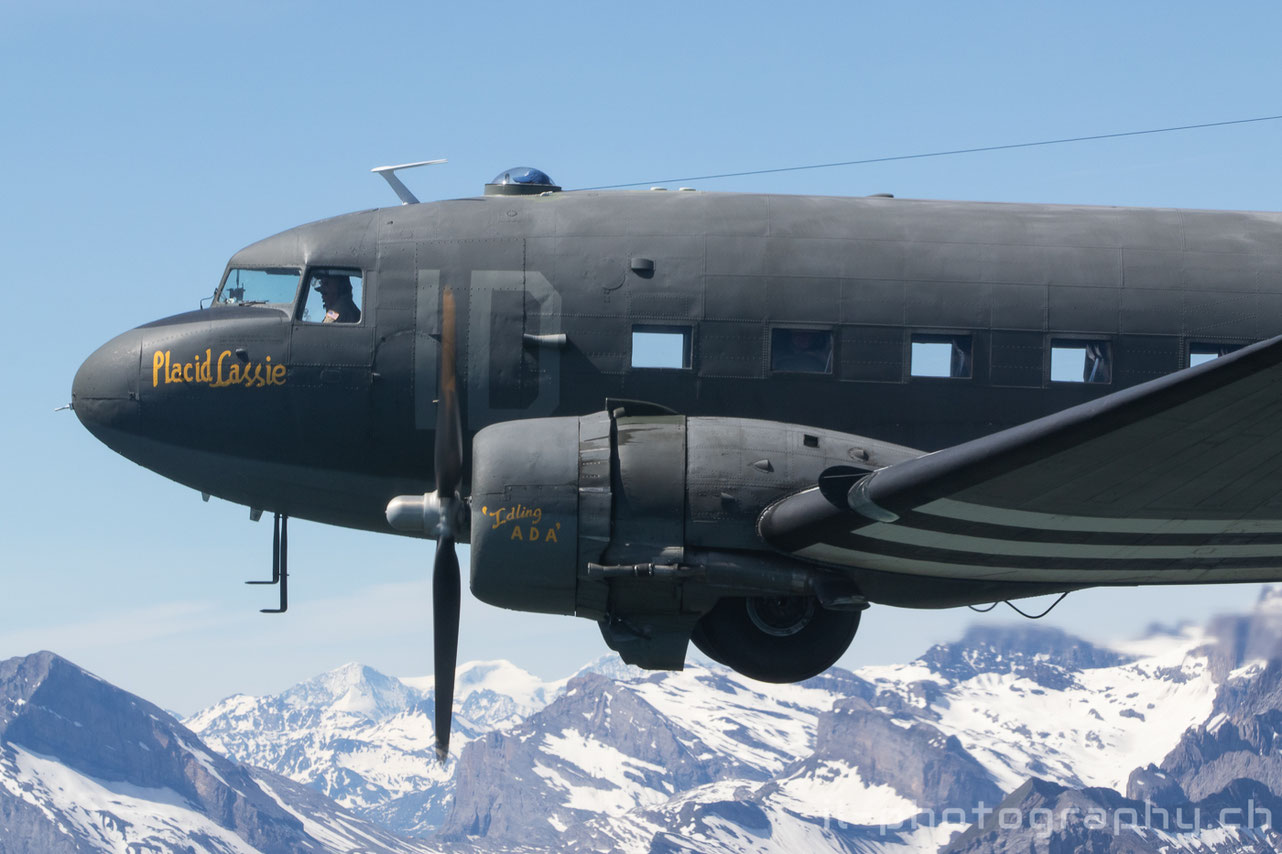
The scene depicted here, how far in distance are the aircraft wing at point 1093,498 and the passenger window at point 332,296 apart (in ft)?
22.7

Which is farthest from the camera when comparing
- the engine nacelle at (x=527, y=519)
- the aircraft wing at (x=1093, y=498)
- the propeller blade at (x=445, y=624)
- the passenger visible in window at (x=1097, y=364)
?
the passenger visible in window at (x=1097, y=364)

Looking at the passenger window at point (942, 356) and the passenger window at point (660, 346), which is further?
the passenger window at point (942, 356)

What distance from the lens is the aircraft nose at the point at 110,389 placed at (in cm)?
2281

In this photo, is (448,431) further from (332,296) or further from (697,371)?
(697,371)

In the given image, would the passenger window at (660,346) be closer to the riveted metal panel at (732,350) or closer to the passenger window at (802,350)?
the riveted metal panel at (732,350)

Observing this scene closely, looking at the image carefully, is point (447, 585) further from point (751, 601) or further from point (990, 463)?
point (990, 463)

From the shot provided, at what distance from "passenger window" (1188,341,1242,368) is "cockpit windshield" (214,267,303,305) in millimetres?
12454

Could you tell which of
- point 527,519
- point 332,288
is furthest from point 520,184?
A: point 527,519

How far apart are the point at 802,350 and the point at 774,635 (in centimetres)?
392

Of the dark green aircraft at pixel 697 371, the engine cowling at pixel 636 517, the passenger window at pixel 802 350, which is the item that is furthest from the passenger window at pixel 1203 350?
the engine cowling at pixel 636 517

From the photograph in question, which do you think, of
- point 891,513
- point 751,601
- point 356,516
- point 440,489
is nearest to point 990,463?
point 891,513

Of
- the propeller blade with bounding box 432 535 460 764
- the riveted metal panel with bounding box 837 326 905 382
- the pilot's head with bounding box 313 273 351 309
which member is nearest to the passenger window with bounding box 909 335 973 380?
the riveted metal panel with bounding box 837 326 905 382

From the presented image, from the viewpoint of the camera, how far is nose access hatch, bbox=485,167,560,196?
24.1 metres

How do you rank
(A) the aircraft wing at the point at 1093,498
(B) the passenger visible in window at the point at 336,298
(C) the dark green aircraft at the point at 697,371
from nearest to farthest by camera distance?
(A) the aircraft wing at the point at 1093,498
(C) the dark green aircraft at the point at 697,371
(B) the passenger visible in window at the point at 336,298
